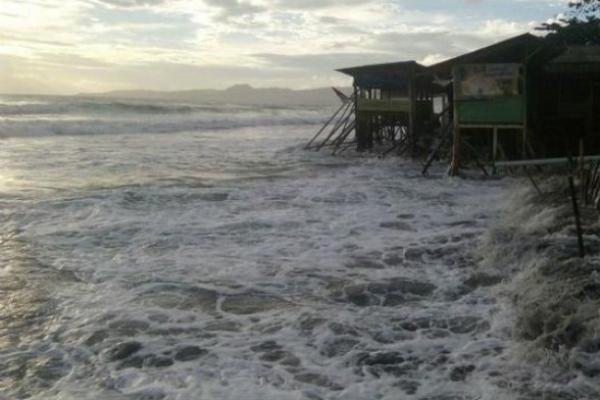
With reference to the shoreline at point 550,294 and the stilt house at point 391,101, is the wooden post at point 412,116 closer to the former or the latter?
the stilt house at point 391,101

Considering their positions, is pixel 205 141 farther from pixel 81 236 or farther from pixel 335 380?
pixel 335 380

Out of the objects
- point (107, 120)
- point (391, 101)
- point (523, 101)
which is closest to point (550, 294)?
point (523, 101)

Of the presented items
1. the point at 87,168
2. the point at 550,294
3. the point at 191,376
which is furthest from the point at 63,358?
the point at 87,168

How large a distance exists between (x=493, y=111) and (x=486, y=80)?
2.91 ft

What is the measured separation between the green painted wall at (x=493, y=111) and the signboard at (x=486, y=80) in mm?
163

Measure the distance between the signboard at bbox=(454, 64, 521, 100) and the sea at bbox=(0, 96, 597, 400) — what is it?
243 centimetres

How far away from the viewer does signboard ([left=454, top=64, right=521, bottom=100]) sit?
1616cm

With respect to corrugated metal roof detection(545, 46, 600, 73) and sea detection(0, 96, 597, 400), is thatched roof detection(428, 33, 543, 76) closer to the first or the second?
corrugated metal roof detection(545, 46, 600, 73)

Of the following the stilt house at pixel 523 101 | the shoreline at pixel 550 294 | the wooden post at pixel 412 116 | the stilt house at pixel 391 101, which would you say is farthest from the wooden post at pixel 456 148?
the shoreline at pixel 550 294

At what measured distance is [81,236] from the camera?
11.1m

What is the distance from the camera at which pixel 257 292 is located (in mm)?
8125

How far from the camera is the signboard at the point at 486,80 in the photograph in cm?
1616

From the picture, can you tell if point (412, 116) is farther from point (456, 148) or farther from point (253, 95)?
point (253, 95)

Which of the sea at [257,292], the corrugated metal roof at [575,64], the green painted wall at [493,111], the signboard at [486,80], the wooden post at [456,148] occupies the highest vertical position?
the corrugated metal roof at [575,64]
